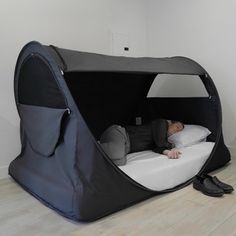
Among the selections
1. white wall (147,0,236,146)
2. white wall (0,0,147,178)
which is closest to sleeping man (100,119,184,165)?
white wall (147,0,236,146)

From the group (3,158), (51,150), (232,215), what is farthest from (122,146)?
(3,158)

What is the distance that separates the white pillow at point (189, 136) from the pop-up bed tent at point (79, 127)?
0.36 ft

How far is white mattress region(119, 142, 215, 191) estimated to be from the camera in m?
1.73

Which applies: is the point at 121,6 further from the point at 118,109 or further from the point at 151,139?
the point at 151,139

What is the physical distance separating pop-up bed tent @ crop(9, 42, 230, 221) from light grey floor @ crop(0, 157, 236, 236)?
0.19 ft

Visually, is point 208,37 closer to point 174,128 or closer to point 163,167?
point 174,128

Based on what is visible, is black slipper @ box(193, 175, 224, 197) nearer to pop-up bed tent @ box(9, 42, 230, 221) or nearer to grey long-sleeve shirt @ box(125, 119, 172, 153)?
pop-up bed tent @ box(9, 42, 230, 221)

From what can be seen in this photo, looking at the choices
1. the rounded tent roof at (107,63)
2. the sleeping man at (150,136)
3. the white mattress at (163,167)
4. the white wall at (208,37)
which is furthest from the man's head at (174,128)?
the white wall at (208,37)

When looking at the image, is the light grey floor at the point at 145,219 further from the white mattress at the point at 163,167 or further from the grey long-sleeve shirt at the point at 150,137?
the grey long-sleeve shirt at the point at 150,137

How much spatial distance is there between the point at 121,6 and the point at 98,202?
2411mm

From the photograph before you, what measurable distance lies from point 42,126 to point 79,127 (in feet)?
1.29

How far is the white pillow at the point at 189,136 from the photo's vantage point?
2.35 meters

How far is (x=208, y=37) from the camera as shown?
284 centimetres

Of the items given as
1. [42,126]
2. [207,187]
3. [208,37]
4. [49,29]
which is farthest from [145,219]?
[208,37]
